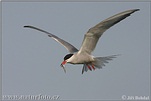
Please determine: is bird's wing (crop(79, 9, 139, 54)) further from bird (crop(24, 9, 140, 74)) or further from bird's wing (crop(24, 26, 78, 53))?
bird's wing (crop(24, 26, 78, 53))

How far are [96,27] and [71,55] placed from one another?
2.56 ft

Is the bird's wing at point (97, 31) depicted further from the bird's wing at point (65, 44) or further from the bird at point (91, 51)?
the bird's wing at point (65, 44)

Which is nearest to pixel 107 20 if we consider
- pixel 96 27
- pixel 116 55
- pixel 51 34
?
pixel 96 27

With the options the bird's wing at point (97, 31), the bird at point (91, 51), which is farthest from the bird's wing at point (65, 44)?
the bird's wing at point (97, 31)

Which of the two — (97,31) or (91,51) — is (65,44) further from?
(97,31)

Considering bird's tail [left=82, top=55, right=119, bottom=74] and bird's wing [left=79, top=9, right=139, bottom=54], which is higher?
bird's wing [left=79, top=9, right=139, bottom=54]

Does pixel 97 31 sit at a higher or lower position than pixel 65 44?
higher

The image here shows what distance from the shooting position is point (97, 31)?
22.3 feet

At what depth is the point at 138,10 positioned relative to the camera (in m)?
6.09

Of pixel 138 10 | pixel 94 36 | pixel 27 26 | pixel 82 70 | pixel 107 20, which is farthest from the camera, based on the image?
pixel 27 26

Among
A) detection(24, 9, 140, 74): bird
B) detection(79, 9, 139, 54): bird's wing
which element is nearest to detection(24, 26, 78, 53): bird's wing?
detection(24, 9, 140, 74): bird

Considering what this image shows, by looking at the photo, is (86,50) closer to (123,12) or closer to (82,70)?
(82,70)

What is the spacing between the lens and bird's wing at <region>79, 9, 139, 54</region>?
6.43 meters

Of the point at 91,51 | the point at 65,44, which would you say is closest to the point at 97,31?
the point at 91,51
